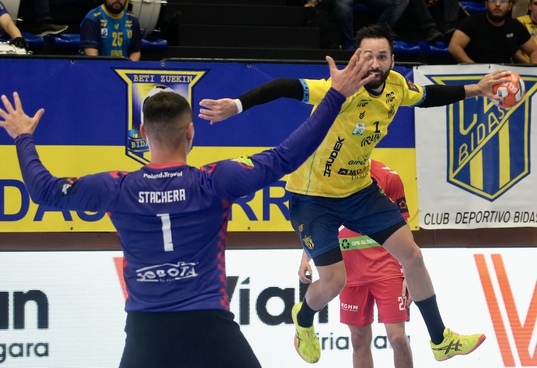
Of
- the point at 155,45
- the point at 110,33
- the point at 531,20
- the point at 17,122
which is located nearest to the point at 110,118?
the point at 110,33

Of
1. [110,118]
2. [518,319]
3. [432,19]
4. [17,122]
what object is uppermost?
[432,19]

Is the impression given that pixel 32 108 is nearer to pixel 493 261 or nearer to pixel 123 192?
pixel 493 261

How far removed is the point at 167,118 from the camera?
14.0 feet

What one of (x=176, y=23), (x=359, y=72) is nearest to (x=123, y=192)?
(x=359, y=72)

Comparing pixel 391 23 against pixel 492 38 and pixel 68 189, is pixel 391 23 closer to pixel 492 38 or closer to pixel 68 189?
pixel 492 38

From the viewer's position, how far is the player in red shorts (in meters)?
7.11

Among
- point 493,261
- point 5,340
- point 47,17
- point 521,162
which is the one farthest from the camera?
point 47,17

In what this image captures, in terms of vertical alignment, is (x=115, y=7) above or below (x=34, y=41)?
above

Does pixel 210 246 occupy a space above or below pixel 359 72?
below

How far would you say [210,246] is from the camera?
4305mm

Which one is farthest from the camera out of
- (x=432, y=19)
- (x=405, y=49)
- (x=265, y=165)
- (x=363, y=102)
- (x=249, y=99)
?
(x=432, y=19)

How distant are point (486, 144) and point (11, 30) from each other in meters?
4.54

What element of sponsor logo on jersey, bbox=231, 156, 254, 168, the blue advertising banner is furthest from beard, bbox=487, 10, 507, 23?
sponsor logo on jersey, bbox=231, 156, 254, 168

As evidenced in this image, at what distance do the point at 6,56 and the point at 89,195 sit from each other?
15.4ft
